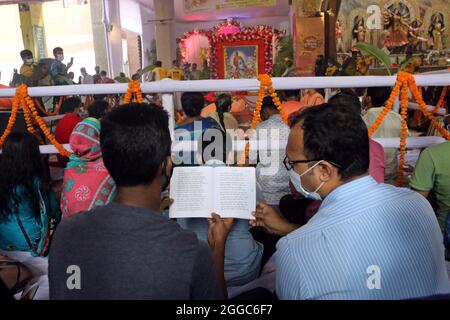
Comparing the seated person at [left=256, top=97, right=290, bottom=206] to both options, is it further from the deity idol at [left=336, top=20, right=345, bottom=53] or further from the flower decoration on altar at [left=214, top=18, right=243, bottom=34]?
the flower decoration on altar at [left=214, top=18, right=243, bottom=34]

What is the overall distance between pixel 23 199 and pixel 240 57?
1301 cm

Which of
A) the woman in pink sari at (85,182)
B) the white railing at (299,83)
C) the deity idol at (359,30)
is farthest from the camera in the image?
the deity idol at (359,30)

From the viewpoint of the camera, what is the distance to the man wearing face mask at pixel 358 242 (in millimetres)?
1150

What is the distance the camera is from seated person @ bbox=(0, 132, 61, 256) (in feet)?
A: 7.33

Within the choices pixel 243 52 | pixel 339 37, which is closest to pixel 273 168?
pixel 339 37

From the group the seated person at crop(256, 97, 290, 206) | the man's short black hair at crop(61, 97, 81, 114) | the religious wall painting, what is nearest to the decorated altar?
the religious wall painting

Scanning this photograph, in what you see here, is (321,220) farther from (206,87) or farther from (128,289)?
(206,87)

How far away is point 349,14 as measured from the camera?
10062 millimetres

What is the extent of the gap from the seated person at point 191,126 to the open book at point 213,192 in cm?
71

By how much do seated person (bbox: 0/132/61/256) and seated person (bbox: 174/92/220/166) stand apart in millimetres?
751

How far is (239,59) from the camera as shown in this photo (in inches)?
575

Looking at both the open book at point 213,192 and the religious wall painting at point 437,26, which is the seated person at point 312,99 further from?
the religious wall painting at point 437,26

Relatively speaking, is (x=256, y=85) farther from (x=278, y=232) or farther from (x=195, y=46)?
(x=195, y=46)

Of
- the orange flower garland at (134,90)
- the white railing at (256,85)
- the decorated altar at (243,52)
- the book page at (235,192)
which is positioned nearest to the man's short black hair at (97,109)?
the white railing at (256,85)
